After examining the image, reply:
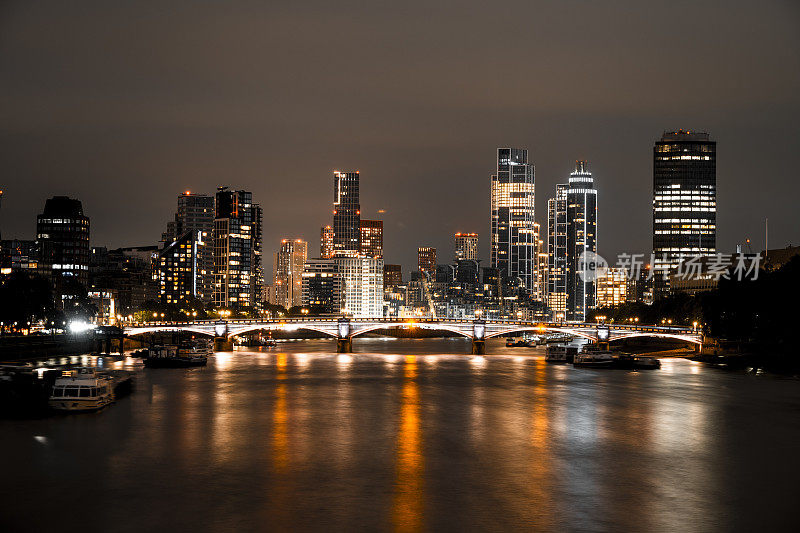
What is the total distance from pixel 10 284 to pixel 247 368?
139 ft

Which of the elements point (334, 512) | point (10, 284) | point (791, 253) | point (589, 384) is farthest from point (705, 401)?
point (791, 253)

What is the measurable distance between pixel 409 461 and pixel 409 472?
2.94m

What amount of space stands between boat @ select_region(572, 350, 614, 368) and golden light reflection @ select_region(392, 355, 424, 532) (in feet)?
174

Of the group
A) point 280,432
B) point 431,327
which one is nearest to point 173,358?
point 431,327

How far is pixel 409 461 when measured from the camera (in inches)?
1905

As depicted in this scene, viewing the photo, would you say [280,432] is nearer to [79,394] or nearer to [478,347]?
[79,394]

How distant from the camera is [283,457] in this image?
49.3m

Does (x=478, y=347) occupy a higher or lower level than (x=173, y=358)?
lower

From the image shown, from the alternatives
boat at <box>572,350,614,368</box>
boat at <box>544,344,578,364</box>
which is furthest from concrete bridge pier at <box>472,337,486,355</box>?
boat at <box>572,350,614,368</box>

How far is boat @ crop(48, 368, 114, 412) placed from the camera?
214 feet

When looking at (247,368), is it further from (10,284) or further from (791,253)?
(791,253)

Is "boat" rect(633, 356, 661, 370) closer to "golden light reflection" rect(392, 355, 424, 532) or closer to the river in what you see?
the river

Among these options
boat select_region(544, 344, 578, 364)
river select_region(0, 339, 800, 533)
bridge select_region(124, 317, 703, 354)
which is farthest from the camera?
bridge select_region(124, 317, 703, 354)

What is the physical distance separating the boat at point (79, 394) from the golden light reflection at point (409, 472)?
878 inches
